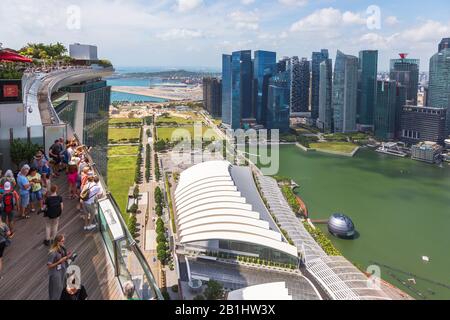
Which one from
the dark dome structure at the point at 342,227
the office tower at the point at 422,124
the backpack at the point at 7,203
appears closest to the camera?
the backpack at the point at 7,203

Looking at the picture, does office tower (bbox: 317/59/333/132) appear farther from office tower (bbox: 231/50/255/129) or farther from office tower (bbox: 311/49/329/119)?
office tower (bbox: 231/50/255/129)

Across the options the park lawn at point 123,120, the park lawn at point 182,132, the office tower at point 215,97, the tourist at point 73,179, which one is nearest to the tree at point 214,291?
the tourist at point 73,179

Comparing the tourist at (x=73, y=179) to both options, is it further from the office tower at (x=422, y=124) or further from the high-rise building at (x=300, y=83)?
the high-rise building at (x=300, y=83)

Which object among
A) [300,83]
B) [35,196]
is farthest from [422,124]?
[35,196]

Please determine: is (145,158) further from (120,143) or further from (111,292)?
(111,292)

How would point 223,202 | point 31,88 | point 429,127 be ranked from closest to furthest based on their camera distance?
point 31,88
point 223,202
point 429,127
